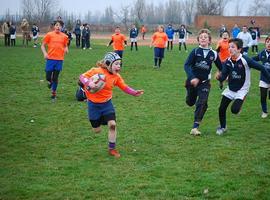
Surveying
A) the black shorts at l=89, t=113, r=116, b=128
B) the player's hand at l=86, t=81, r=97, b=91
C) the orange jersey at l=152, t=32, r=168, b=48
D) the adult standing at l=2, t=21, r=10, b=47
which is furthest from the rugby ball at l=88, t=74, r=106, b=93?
the adult standing at l=2, t=21, r=10, b=47

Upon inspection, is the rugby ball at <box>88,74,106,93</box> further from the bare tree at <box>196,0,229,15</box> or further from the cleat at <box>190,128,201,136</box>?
the bare tree at <box>196,0,229,15</box>

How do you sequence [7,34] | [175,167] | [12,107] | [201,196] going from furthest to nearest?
[7,34] < [12,107] < [175,167] < [201,196]

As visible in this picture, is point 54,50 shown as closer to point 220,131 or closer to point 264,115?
point 220,131

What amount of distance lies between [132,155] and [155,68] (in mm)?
13804

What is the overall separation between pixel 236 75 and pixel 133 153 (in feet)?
9.19

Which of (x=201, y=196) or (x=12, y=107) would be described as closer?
(x=201, y=196)

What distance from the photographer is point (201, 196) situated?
550 cm

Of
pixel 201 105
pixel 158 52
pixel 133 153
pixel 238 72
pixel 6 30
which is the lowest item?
pixel 133 153

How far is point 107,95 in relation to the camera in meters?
7.44

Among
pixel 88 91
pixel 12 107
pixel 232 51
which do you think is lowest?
pixel 12 107

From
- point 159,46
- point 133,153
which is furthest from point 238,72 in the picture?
point 159,46

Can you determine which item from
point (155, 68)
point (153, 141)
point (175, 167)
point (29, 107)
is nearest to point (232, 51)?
point (153, 141)

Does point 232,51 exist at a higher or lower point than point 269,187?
higher

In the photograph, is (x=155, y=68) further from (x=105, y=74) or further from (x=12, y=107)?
(x=105, y=74)
